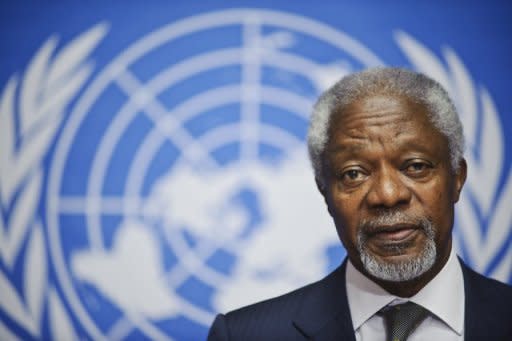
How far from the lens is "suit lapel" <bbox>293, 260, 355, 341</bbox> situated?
62.1 inches

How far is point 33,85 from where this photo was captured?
3023 mm

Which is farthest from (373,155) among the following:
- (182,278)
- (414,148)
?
(182,278)

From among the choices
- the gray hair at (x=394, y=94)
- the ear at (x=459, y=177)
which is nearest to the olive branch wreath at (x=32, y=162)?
the gray hair at (x=394, y=94)

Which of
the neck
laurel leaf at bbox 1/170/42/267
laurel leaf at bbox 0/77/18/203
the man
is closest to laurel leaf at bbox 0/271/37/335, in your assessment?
laurel leaf at bbox 1/170/42/267

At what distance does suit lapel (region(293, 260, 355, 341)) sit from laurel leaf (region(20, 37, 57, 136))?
201cm

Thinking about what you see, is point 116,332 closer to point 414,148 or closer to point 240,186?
point 240,186

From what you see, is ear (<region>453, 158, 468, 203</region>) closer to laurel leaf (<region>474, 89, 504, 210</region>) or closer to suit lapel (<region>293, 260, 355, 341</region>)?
suit lapel (<region>293, 260, 355, 341</region>)

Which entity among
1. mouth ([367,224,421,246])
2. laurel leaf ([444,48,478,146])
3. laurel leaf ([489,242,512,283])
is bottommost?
mouth ([367,224,421,246])

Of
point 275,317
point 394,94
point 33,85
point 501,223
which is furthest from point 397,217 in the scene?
point 33,85

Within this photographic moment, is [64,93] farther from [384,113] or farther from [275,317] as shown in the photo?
[384,113]

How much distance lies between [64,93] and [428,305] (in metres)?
2.32

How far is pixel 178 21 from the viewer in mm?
3039

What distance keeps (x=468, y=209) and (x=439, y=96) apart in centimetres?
150

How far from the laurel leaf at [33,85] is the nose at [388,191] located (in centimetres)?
217
